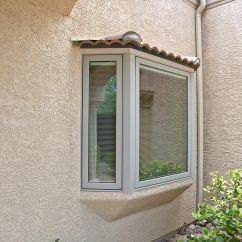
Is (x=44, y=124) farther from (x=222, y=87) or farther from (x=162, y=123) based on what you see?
(x=222, y=87)

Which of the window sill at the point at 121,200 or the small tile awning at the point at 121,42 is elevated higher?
the small tile awning at the point at 121,42

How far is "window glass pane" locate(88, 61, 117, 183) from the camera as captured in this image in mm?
8234

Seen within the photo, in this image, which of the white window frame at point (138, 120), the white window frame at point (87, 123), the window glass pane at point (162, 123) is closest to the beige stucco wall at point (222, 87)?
the white window frame at point (138, 120)

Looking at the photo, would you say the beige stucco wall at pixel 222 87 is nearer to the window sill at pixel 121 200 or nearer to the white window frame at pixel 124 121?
the window sill at pixel 121 200

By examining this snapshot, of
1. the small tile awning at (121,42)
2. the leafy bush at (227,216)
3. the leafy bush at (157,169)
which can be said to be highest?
the small tile awning at (121,42)

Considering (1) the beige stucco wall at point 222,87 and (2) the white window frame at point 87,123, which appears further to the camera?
(1) the beige stucco wall at point 222,87

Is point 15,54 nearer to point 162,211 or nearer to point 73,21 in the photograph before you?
point 73,21

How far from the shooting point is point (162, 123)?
391 inches

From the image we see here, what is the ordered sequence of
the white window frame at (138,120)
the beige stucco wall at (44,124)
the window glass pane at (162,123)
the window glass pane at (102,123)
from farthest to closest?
the window glass pane at (162,123) → the white window frame at (138,120) → the window glass pane at (102,123) → the beige stucco wall at (44,124)

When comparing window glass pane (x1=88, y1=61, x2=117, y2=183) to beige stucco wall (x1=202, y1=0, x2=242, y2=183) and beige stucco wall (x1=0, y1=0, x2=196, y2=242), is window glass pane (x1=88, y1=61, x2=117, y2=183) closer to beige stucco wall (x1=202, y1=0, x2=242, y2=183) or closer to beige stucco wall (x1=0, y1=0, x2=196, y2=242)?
beige stucco wall (x1=0, y1=0, x2=196, y2=242)

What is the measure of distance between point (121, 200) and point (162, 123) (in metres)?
3.13


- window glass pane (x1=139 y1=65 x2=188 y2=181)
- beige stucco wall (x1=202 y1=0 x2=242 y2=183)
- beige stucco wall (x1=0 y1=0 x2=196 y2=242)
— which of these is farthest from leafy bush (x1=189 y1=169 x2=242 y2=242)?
beige stucco wall (x1=202 y1=0 x2=242 y2=183)

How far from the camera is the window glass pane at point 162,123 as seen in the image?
8.90 m

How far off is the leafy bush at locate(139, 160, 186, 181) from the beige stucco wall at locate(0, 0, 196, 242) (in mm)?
1726
